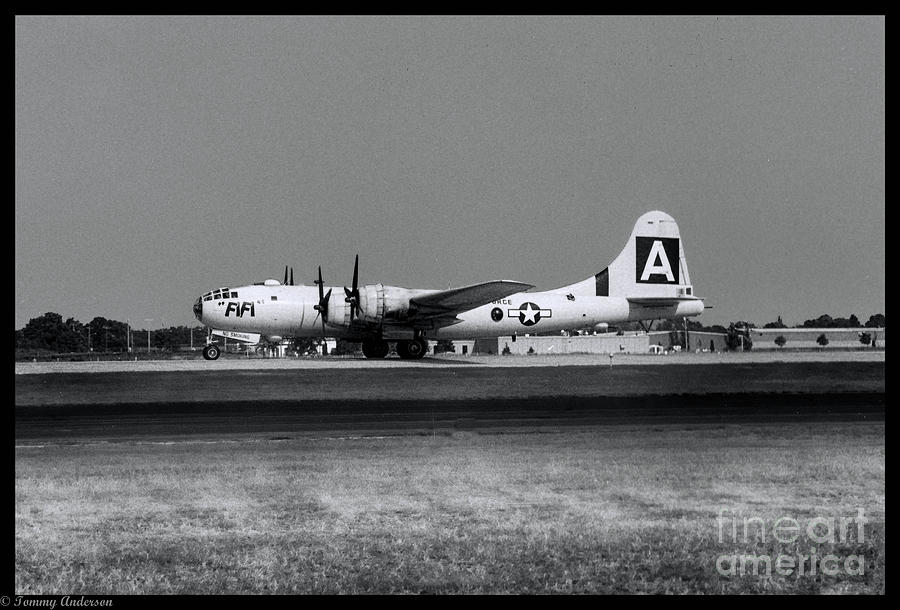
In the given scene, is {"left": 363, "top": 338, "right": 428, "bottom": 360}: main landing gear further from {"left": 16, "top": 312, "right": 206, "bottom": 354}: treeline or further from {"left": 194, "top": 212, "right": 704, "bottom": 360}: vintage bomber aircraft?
{"left": 16, "top": 312, "right": 206, "bottom": 354}: treeline

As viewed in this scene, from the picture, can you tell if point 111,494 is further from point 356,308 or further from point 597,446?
point 356,308

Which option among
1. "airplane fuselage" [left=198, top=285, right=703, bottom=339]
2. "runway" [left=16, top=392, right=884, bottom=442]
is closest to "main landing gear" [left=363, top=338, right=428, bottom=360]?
"airplane fuselage" [left=198, top=285, right=703, bottom=339]

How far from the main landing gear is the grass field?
2698cm

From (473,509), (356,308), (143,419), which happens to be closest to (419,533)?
(473,509)

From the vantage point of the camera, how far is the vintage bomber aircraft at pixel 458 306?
42125mm

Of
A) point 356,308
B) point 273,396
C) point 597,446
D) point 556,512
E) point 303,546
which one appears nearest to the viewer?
point 303,546

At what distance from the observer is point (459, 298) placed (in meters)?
41.1

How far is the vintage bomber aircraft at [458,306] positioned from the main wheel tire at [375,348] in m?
0.05

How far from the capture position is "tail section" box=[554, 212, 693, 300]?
49781 millimetres

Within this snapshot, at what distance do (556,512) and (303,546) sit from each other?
324 centimetres

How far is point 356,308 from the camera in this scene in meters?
42.3

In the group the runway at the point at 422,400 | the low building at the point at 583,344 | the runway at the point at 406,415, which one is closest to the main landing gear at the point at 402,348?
the runway at the point at 422,400

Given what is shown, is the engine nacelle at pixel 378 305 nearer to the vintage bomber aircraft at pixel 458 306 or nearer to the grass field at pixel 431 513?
the vintage bomber aircraft at pixel 458 306
